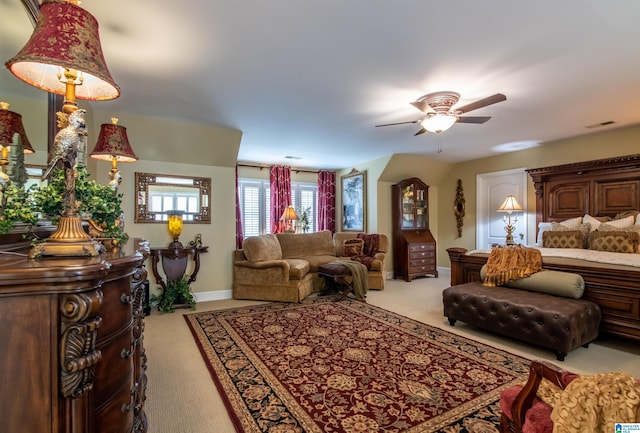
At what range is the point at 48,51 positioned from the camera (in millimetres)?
1000

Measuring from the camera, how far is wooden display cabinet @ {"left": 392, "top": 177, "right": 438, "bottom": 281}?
6277 mm

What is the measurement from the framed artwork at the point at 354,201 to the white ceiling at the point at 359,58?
8.67 ft

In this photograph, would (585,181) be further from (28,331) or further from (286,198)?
(28,331)

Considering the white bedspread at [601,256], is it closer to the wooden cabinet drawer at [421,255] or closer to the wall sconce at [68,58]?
the wooden cabinet drawer at [421,255]

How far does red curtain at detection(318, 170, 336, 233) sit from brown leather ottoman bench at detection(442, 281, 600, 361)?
4.29 meters

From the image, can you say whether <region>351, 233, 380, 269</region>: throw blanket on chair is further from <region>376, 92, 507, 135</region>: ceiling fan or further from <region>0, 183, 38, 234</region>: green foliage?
<region>0, 183, 38, 234</region>: green foliage

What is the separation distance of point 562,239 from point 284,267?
402 cm

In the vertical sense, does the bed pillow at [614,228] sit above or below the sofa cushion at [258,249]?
above

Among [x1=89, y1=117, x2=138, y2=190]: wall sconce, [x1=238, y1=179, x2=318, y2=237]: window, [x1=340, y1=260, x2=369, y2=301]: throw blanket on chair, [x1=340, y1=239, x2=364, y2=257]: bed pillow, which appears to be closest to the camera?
[x1=89, y1=117, x2=138, y2=190]: wall sconce

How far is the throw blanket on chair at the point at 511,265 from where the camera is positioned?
339cm

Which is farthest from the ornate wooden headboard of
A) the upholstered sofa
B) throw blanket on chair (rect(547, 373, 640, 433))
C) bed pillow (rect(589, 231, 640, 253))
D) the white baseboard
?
the white baseboard

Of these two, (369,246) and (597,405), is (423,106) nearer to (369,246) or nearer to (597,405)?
(597,405)

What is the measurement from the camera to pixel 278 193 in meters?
6.80

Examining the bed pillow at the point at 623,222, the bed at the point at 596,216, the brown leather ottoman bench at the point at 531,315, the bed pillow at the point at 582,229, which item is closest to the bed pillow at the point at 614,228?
the bed pillow at the point at 623,222
